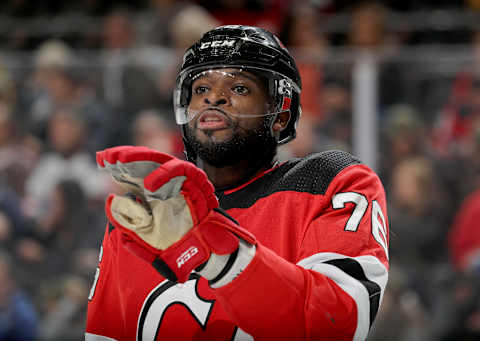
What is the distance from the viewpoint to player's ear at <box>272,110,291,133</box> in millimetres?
1908

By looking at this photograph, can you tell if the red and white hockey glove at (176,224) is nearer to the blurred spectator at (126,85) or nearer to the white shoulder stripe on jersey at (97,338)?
the white shoulder stripe on jersey at (97,338)

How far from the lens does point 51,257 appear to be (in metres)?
4.07

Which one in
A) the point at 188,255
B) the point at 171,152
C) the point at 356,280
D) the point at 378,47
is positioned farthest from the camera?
the point at 378,47

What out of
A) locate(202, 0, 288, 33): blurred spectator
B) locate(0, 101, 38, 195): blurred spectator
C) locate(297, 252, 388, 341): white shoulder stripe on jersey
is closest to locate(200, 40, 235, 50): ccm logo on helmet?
locate(297, 252, 388, 341): white shoulder stripe on jersey

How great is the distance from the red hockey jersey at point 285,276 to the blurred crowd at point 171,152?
1903mm

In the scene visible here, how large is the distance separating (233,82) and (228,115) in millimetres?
82

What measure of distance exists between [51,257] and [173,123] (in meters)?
1.03

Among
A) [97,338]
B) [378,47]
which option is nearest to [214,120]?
[97,338]

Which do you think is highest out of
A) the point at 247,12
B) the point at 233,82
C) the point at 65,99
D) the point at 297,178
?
the point at 233,82

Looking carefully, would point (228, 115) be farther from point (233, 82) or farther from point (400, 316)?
point (400, 316)

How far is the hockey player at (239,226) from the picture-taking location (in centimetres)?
129

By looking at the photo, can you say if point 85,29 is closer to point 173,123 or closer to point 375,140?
Result: point 173,123

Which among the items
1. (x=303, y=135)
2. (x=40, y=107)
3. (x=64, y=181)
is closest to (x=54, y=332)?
(x=64, y=181)

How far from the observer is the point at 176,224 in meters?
1.29
